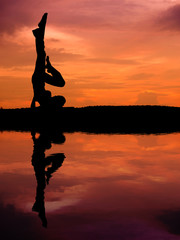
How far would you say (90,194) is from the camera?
5.80 m

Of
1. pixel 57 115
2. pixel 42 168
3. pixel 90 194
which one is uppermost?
pixel 57 115

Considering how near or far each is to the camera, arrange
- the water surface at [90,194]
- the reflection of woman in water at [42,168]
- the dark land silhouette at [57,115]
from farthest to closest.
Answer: the dark land silhouette at [57,115] → the reflection of woman in water at [42,168] → the water surface at [90,194]

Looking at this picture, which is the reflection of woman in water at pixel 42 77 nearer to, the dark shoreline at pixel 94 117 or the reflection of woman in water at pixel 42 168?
the dark shoreline at pixel 94 117

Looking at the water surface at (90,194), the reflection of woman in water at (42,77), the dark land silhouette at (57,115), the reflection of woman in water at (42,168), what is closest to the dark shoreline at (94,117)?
the dark land silhouette at (57,115)

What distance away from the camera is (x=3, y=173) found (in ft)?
24.3

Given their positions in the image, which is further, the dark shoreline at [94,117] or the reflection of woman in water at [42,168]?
the dark shoreline at [94,117]

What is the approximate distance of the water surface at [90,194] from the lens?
14.2 ft

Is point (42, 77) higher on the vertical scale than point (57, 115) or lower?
higher

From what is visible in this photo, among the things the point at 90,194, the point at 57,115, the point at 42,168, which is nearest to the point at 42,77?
the point at 57,115

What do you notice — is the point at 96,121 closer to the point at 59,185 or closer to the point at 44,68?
the point at 44,68

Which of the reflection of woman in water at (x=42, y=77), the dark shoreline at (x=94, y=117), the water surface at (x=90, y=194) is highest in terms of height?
the reflection of woman in water at (x=42, y=77)

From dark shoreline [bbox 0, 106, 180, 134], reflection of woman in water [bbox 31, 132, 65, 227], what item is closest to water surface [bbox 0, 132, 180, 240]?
reflection of woman in water [bbox 31, 132, 65, 227]

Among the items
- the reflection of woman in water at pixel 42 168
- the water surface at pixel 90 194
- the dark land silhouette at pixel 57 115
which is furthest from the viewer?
the dark land silhouette at pixel 57 115

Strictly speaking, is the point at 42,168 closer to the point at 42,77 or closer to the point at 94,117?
the point at 42,77
